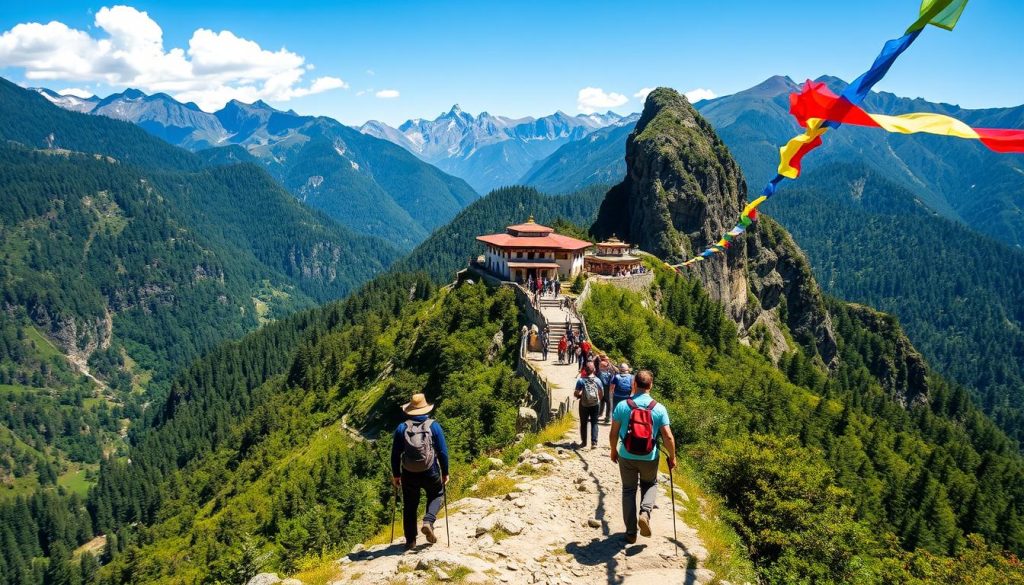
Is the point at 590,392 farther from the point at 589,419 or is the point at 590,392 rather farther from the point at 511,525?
the point at 511,525

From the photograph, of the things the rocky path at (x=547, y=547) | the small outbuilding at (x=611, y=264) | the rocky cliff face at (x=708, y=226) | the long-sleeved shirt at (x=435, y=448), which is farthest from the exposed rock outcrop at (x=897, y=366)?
the long-sleeved shirt at (x=435, y=448)

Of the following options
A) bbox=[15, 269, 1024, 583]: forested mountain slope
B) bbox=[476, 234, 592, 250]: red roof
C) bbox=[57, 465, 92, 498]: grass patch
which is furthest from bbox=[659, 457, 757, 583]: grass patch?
bbox=[57, 465, 92, 498]: grass patch

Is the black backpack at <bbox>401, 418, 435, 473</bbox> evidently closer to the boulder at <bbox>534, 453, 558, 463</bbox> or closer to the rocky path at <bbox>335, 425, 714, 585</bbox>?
the rocky path at <bbox>335, 425, 714, 585</bbox>

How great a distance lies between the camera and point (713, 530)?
1498 centimetres

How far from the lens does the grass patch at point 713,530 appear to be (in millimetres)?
13141

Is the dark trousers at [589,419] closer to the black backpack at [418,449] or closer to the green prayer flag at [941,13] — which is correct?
the black backpack at [418,449]

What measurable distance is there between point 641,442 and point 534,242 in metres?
57.5

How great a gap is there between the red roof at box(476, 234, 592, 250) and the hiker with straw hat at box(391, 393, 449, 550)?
54834 mm

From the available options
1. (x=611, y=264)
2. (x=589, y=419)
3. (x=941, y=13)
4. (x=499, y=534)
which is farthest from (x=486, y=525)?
(x=611, y=264)

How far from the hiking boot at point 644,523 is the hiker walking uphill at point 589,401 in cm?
681

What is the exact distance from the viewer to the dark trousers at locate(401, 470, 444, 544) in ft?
43.5

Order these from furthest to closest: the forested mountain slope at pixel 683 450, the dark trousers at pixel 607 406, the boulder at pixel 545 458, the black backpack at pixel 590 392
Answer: the dark trousers at pixel 607 406 < the boulder at pixel 545 458 < the black backpack at pixel 590 392 < the forested mountain slope at pixel 683 450

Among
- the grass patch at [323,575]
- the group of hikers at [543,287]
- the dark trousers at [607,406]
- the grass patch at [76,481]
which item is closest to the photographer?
the grass patch at [323,575]

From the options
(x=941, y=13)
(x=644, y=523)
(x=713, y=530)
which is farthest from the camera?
(x=713, y=530)
